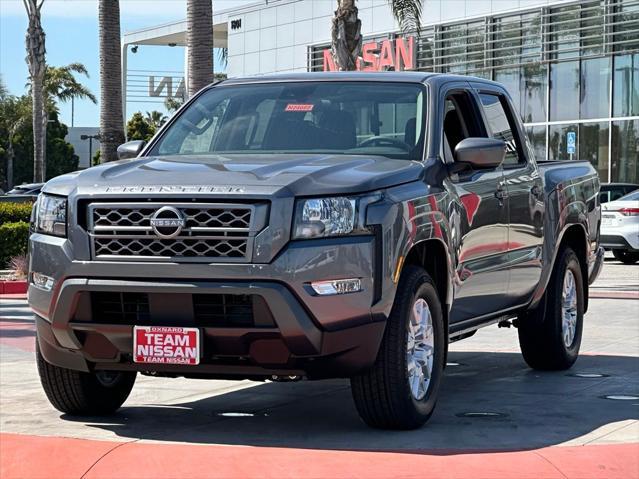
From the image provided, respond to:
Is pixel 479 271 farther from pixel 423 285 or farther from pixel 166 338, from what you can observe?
pixel 166 338

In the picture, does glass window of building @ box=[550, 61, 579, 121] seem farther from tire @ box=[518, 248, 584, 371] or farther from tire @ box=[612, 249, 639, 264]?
tire @ box=[518, 248, 584, 371]

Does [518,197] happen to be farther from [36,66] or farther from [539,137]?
[36,66]

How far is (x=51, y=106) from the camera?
285 ft

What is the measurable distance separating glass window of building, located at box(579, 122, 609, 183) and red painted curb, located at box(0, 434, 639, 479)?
36.3 meters

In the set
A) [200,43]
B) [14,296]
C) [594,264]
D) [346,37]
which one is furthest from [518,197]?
[346,37]

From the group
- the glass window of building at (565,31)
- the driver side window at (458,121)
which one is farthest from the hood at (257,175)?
the glass window of building at (565,31)

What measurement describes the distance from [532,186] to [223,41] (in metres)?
Answer: 61.1

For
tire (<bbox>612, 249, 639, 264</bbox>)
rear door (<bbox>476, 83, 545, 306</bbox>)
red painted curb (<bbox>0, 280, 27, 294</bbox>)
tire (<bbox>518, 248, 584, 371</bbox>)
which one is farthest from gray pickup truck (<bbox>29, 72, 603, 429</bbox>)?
tire (<bbox>612, 249, 639, 264</bbox>)

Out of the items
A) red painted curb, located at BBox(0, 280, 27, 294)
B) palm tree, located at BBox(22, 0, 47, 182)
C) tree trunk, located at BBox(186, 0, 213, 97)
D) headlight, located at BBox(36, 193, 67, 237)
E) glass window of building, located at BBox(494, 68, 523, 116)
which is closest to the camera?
headlight, located at BBox(36, 193, 67, 237)

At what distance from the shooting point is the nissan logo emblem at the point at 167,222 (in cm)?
694

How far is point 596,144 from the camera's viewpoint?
42.7m

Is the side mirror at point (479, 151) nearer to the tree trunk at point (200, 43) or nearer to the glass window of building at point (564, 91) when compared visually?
the tree trunk at point (200, 43)

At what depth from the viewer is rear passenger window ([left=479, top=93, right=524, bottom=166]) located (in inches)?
373

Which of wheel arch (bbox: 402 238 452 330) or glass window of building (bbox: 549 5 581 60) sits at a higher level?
glass window of building (bbox: 549 5 581 60)
